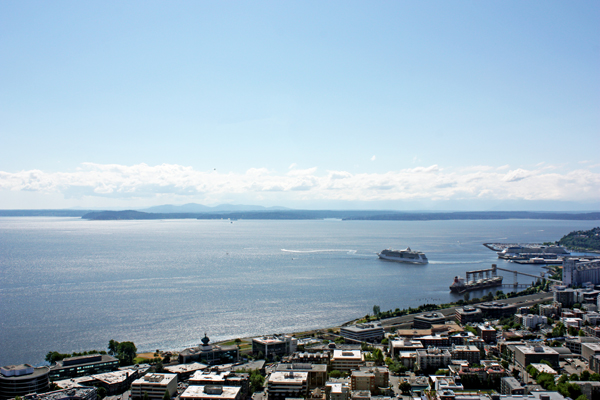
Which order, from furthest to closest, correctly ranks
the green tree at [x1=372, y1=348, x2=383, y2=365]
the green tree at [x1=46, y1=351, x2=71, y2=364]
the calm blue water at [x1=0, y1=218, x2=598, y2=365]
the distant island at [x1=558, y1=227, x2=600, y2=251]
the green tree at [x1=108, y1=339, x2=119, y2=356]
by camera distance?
the distant island at [x1=558, y1=227, x2=600, y2=251] → the calm blue water at [x1=0, y1=218, x2=598, y2=365] → the green tree at [x1=108, y1=339, x2=119, y2=356] → the green tree at [x1=46, y1=351, x2=71, y2=364] → the green tree at [x1=372, y1=348, x2=383, y2=365]

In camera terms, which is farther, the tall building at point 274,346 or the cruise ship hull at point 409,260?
the cruise ship hull at point 409,260

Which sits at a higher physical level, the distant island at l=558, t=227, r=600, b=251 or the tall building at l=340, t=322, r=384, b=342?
the distant island at l=558, t=227, r=600, b=251

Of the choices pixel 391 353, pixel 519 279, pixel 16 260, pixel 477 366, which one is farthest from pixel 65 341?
pixel 519 279

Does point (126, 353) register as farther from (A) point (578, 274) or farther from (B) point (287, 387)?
(A) point (578, 274)

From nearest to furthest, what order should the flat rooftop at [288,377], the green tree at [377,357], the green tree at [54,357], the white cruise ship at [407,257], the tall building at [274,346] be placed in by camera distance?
the flat rooftop at [288,377]
the green tree at [377,357]
the green tree at [54,357]
the tall building at [274,346]
the white cruise ship at [407,257]

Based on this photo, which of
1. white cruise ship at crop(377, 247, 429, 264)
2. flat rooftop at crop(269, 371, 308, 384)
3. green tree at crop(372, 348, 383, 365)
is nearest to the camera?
flat rooftop at crop(269, 371, 308, 384)

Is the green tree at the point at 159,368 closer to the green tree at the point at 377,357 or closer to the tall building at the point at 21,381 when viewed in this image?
the tall building at the point at 21,381

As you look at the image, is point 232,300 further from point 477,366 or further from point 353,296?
point 477,366

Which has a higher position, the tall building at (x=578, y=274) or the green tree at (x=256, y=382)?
the tall building at (x=578, y=274)

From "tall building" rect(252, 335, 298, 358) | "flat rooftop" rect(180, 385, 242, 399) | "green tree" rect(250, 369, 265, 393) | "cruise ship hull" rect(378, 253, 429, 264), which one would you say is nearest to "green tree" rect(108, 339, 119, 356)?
"tall building" rect(252, 335, 298, 358)

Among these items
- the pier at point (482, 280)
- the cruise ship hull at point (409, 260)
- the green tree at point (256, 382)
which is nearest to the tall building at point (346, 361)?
the green tree at point (256, 382)

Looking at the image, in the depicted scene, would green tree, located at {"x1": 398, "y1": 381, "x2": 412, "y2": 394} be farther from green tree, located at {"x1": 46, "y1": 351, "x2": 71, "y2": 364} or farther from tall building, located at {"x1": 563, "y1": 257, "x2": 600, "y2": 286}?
tall building, located at {"x1": 563, "y1": 257, "x2": 600, "y2": 286}
